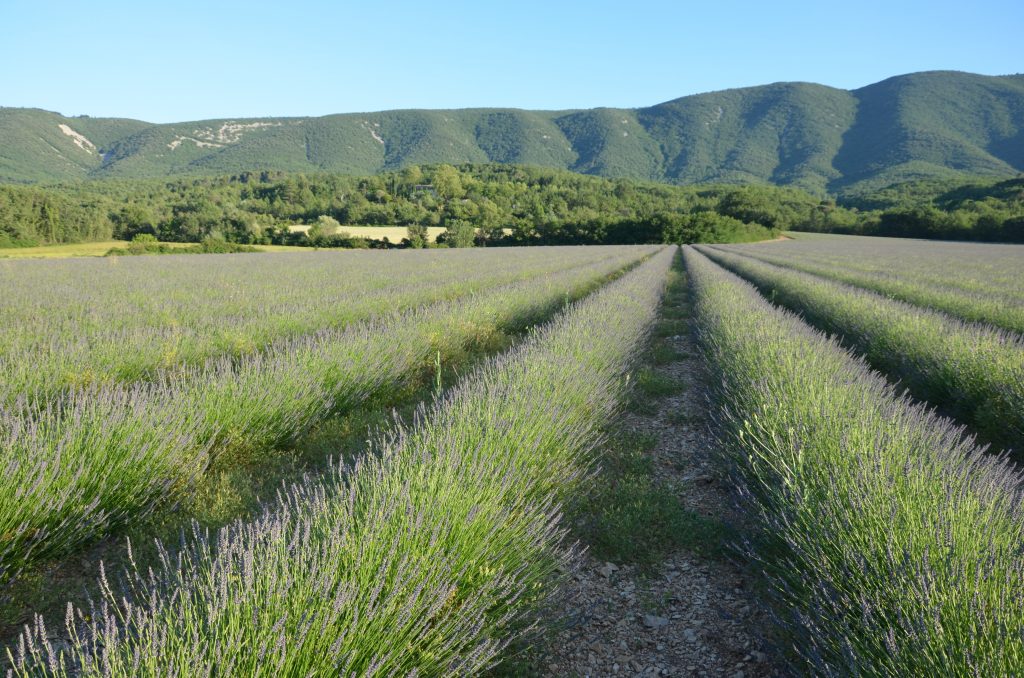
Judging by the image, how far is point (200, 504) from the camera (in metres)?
2.94

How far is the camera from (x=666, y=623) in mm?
2314

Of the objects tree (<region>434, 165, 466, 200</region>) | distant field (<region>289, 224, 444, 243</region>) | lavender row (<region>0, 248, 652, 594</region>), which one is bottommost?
distant field (<region>289, 224, 444, 243</region>)

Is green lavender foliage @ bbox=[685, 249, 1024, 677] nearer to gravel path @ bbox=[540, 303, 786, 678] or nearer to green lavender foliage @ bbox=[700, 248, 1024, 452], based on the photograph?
gravel path @ bbox=[540, 303, 786, 678]

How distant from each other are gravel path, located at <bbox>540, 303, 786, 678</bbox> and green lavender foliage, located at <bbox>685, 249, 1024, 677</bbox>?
0.20m

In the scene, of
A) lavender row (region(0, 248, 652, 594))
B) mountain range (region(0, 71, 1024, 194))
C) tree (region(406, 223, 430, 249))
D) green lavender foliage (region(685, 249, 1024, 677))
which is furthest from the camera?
mountain range (region(0, 71, 1024, 194))

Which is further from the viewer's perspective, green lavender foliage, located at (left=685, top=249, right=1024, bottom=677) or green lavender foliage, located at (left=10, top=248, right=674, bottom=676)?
green lavender foliage, located at (left=685, top=249, right=1024, bottom=677)

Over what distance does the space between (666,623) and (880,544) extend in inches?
37.5

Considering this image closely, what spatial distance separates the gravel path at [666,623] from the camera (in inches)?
81.5

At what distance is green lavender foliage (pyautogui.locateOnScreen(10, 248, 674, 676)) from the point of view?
1.26 m

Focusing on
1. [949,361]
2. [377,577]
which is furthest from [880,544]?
[949,361]

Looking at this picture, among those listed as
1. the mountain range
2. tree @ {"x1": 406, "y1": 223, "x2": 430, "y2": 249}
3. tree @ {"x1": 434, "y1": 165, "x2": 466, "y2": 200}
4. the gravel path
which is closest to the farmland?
the gravel path

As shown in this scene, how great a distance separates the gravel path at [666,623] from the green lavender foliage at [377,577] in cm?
23

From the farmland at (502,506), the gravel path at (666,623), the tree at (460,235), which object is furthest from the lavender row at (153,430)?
the tree at (460,235)

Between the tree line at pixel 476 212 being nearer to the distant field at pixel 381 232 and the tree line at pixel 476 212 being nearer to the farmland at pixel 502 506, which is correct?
the distant field at pixel 381 232
